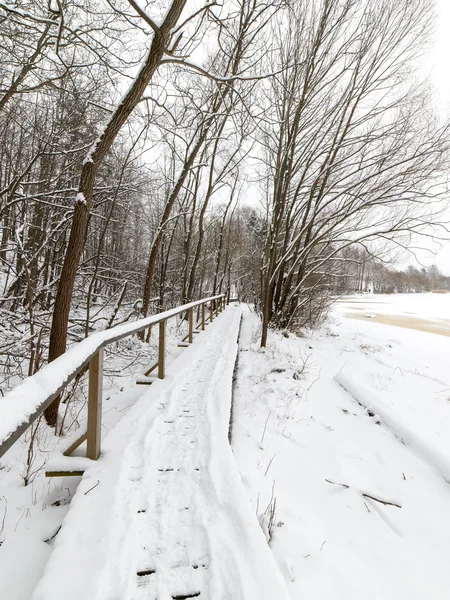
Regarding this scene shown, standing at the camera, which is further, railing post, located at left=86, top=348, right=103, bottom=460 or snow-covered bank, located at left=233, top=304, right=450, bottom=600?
railing post, located at left=86, top=348, right=103, bottom=460

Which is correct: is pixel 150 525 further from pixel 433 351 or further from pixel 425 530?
pixel 433 351

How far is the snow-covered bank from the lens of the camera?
167 cm

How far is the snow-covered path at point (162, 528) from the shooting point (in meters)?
1.29

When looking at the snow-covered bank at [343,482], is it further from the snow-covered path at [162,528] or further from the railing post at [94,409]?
the railing post at [94,409]

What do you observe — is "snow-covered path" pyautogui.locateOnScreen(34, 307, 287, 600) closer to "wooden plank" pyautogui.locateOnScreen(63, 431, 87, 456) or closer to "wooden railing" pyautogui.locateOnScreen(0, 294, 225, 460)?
"wooden plank" pyautogui.locateOnScreen(63, 431, 87, 456)

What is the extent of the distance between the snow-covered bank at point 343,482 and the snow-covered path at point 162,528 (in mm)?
Answer: 341

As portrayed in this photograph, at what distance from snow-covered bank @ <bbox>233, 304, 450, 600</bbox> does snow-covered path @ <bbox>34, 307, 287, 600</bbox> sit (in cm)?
34

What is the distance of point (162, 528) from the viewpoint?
1643 millimetres

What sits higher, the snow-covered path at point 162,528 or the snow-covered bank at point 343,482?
the snow-covered path at point 162,528

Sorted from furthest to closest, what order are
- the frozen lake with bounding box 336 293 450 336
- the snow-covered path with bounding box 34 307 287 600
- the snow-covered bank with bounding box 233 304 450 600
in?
the frozen lake with bounding box 336 293 450 336, the snow-covered bank with bounding box 233 304 450 600, the snow-covered path with bounding box 34 307 287 600

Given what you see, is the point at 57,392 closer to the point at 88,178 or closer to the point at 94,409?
the point at 94,409

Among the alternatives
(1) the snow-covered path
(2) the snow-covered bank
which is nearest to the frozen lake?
(2) the snow-covered bank

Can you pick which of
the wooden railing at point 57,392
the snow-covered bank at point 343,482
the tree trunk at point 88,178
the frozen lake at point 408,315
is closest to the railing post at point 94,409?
the wooden railing at point 57,392

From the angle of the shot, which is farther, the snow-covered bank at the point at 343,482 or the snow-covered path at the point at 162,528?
the snow-covered bank at the point at 343,482
